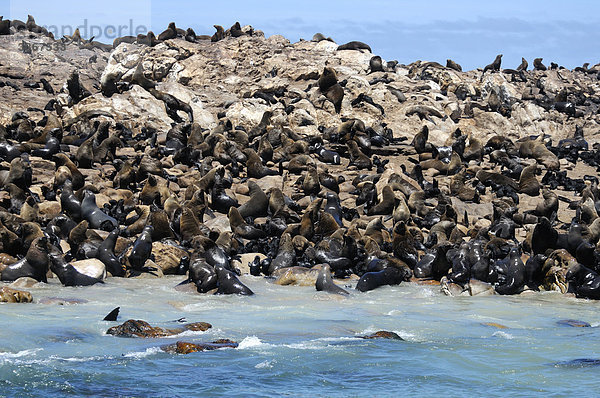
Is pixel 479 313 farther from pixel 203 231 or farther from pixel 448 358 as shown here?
pixel 203 231

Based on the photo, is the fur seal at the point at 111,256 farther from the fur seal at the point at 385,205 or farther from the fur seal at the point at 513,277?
the fur seal at the point at 385,205

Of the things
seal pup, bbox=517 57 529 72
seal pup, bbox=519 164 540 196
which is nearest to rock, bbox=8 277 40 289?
seal pup, bbox=519 164 540 196

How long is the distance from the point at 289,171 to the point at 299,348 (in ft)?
51.8

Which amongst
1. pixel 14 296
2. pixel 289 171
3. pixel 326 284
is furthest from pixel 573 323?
pixel 289 171

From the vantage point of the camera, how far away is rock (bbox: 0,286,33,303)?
12.3 meters

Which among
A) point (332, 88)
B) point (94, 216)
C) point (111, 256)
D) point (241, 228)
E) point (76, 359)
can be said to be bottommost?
point (76, 359)

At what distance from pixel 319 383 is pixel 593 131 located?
33.0m

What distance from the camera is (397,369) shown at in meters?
9.01

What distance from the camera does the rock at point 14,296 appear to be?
40.3 feet

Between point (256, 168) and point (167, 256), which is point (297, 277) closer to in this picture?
point (167, 256)

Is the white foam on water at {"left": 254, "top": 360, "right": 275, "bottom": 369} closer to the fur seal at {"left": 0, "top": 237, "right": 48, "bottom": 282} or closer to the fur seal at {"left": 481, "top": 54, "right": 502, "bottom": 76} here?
the fur seal at {"left": 0, "top": 237, "right": 48, "bottom": 282}

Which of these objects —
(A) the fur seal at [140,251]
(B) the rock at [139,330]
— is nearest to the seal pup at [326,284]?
(A) the fur seal at [140,251]

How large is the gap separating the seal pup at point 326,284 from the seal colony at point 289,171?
0.20ft

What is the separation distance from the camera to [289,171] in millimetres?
25203
